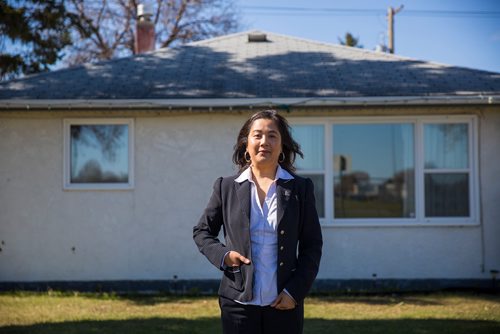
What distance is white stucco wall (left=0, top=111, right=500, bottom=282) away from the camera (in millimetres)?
8867

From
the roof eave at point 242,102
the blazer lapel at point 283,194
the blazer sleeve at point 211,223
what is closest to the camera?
the blazer lapel at point 283,194

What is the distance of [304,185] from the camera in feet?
11.3

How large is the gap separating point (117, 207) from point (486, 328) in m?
5.40

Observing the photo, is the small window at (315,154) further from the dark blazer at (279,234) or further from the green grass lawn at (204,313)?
the dark blazer at (279,234)

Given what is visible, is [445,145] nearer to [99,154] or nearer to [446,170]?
[446,170]

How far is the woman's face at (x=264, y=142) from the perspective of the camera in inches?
134

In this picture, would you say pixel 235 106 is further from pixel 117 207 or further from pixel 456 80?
pixel 456 80

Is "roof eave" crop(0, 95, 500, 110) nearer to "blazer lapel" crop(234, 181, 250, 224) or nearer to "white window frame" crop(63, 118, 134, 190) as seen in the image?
"white window frame" crop(63, 118, 134, 190)

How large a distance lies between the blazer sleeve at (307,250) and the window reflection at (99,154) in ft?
19.8

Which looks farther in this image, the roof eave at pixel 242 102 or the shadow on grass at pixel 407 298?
the roof eave at pixel 242 102

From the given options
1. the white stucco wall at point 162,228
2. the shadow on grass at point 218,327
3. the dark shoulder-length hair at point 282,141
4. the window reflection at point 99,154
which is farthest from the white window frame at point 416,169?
the dark shoulder-length hair at point 282,141

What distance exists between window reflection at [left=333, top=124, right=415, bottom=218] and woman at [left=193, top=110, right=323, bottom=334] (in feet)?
18.9

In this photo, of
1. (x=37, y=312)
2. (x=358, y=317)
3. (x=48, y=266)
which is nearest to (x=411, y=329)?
(x=358, y=317)

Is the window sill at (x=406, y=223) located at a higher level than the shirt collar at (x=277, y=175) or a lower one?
lower
